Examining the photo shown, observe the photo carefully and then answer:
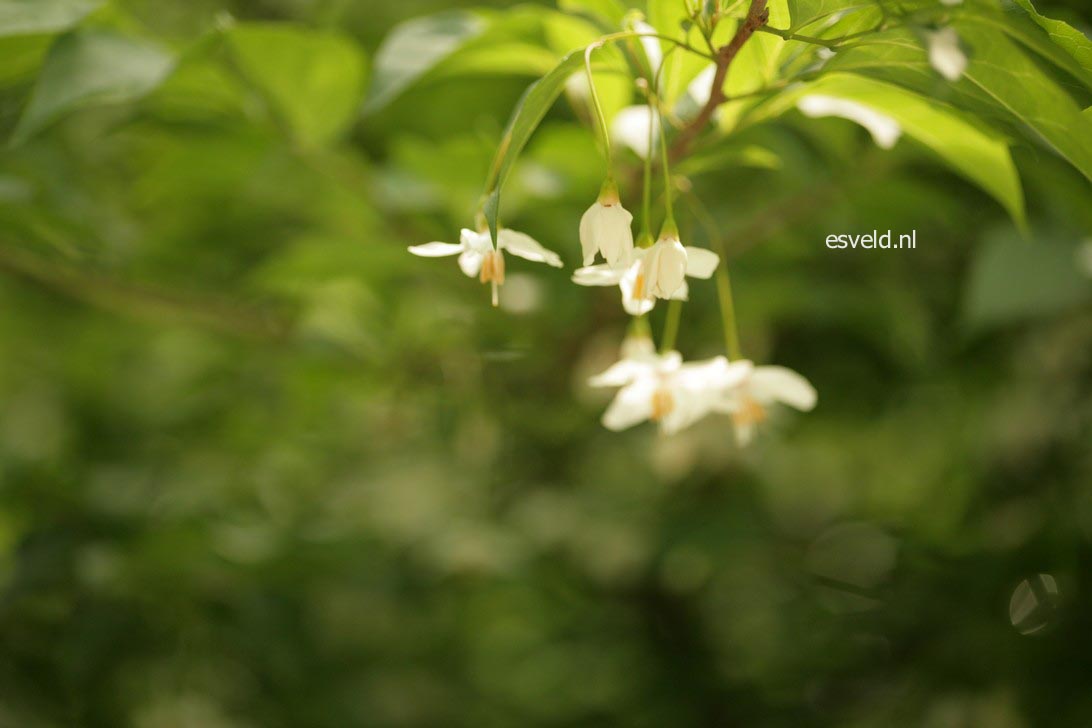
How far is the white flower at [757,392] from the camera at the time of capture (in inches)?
29.4

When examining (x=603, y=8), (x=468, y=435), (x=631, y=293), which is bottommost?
(x=468, y=435)

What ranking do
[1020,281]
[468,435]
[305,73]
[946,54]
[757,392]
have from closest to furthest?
[946,54], [757,392], [305,73], [1020,281], [468,435]

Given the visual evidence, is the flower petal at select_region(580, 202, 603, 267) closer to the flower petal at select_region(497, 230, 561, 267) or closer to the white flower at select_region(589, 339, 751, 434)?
the flower petal at select_region(497, 230, 561, 267)

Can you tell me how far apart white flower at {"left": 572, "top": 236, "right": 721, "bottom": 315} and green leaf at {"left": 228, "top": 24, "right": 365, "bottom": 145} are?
1.56 ft

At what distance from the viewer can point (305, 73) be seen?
905mm

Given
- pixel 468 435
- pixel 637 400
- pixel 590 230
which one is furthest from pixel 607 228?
pixel 468 435

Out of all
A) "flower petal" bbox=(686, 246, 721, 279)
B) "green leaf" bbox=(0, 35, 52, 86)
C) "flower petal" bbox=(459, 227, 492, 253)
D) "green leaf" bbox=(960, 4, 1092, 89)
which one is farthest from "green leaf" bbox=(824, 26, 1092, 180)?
"green leaf" bbox=(0, 35, 52, 86)

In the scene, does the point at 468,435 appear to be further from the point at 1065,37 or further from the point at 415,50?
the point at 1065,37

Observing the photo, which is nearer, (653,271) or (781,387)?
(653,271)

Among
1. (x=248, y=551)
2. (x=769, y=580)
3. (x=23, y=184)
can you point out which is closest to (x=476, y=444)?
(x=248, y=551)

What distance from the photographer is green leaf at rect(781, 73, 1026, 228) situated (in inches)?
25.0

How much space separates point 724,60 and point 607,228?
13 cm

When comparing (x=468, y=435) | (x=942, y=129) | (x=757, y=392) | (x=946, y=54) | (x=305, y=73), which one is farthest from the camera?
(x=468, y=435)

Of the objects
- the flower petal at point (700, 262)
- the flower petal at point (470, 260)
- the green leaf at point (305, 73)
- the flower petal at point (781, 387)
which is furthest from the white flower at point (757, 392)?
the green leaf at point (305, 73)
